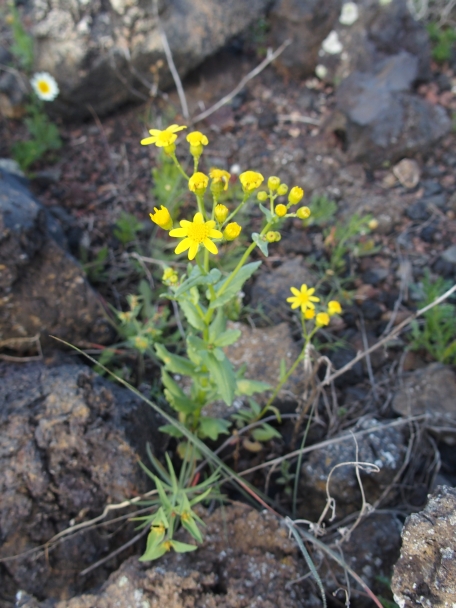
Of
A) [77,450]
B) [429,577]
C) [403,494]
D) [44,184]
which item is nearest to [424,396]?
[403,494]

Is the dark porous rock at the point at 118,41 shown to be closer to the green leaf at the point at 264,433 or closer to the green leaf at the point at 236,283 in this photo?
the green leaf at the point at 236,283

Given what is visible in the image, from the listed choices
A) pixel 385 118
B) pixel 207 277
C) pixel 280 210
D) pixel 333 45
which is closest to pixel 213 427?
pixel 207 277

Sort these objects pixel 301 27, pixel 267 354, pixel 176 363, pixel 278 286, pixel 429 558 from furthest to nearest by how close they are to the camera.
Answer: pixel 301 27, pixel 278 286, pixel 267 354, pixel 176 363, pixel 429 558

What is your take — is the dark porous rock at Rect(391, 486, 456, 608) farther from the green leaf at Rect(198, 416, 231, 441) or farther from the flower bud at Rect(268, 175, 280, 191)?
Answer: the flower bud at Rect(268, 175, 280, 191)

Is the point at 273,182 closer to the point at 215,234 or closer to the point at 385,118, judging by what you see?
the point at 215,234

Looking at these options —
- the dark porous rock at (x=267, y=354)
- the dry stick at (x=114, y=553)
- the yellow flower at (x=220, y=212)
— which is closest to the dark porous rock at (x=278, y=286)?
the dark porous rock at (x=267, y=354)

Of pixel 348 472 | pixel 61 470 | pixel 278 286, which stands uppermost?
pixel 61 470
